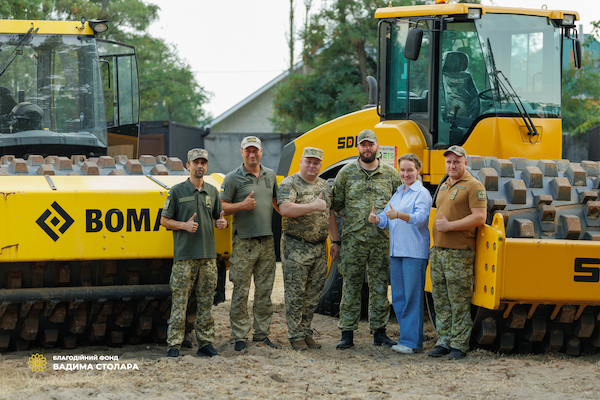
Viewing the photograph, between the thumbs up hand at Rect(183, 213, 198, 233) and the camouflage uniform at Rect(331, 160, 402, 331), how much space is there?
4.30 feet

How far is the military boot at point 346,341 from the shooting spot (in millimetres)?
5805

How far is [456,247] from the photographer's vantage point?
5074mm

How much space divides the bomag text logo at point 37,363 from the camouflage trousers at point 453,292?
2.89 metres

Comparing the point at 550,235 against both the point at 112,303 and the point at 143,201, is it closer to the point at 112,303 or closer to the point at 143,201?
the point at 143,201

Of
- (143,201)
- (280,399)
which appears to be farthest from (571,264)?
(143,201)

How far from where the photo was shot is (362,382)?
15.3ft

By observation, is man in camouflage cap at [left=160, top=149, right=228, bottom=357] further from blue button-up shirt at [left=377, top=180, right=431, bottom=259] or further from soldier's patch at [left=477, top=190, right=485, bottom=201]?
soldier's patch at [left=477, top=190, right=485, bottom=201]

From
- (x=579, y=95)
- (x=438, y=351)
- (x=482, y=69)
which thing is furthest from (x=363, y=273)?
(x=579, y=95)

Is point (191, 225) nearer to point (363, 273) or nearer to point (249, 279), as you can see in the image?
point (249, 279)

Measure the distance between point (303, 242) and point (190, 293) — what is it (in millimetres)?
1011

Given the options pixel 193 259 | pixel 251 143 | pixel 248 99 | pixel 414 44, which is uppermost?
pixel 248 99

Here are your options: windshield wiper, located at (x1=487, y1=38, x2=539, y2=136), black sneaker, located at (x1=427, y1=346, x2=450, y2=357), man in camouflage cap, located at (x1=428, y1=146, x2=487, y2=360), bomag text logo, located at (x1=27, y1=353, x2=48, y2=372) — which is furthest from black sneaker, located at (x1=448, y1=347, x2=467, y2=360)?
bomag text logo, located at (x1=27, y1=353, x2=48, y2=372)

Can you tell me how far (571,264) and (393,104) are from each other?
278cm

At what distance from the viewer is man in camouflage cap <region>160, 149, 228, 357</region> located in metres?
5.16
